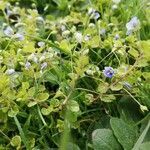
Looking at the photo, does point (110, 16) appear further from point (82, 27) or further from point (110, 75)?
point (110, 75)

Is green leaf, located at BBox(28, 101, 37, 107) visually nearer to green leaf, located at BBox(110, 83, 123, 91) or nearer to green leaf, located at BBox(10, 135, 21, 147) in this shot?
green leaf, located at BBox(10, 135, 21, 147)

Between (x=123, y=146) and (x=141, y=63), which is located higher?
(x=141, y=63)

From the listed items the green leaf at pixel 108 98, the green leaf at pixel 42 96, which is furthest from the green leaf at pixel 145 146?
the green leaf at pixel 42 96

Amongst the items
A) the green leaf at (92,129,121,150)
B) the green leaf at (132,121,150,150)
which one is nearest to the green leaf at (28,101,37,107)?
the green leaf at (92,129,121,150)

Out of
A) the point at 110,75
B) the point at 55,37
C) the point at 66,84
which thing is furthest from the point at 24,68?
the point at 55,37

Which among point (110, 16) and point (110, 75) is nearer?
point (110, 75)

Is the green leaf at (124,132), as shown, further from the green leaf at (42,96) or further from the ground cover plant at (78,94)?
the green leaf at (42,96)
